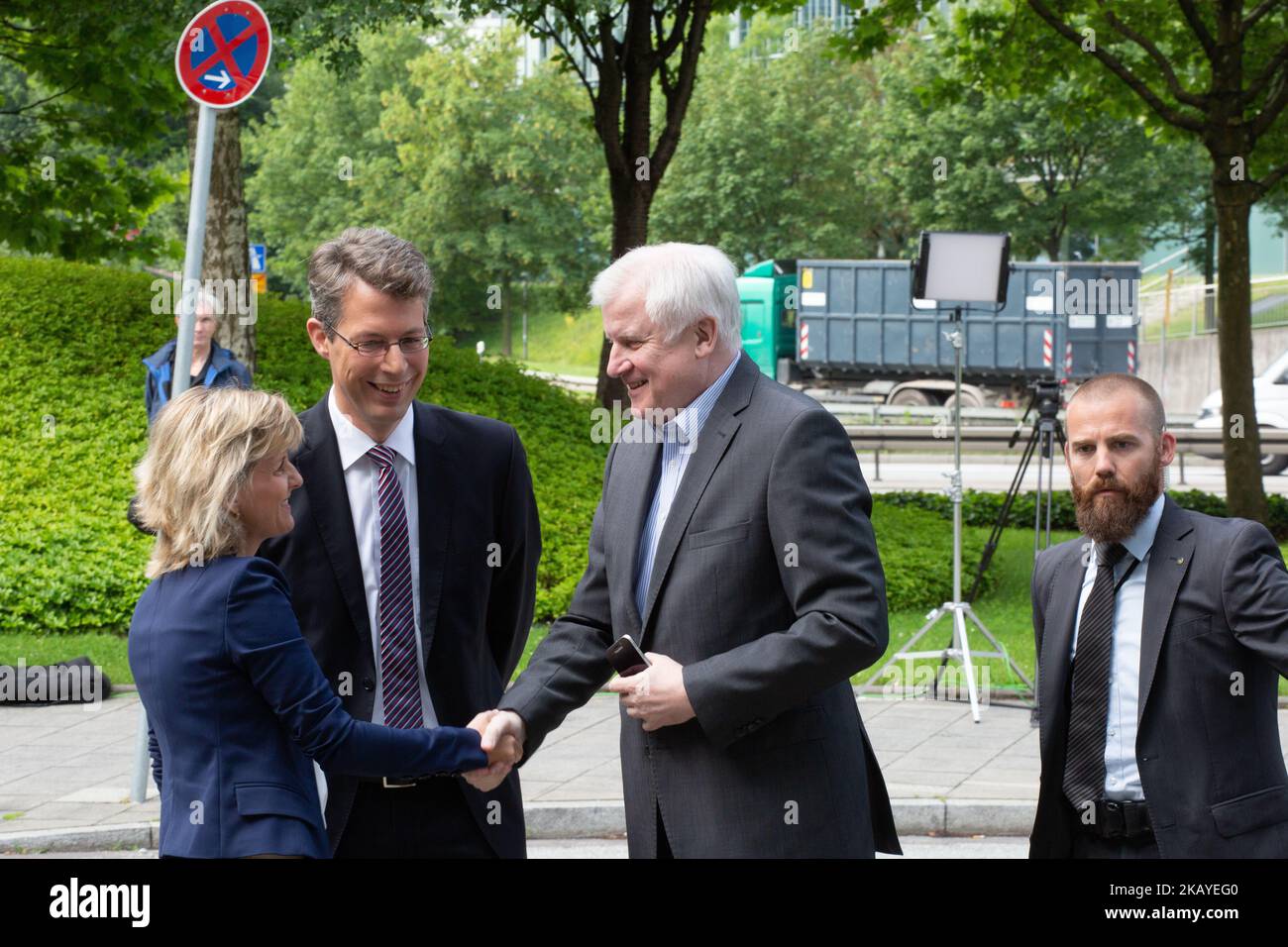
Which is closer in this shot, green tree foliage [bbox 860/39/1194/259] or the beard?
the beard

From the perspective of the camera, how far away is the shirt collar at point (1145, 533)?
140 inches

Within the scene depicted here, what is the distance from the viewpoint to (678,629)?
315cm

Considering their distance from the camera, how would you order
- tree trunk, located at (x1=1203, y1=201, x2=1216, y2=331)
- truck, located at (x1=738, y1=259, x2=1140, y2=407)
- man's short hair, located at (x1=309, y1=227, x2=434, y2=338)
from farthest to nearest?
tree trunk, located at (x1=1203, y1=201, x2=1216, y2=331), truck, located at (x1=738, y1=259, x2=1140, y2=407), man's short hair, located at (x1=309, y1=227, x2=434, y2=338)

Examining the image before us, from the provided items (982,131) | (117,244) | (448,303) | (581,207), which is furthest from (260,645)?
(448,303)

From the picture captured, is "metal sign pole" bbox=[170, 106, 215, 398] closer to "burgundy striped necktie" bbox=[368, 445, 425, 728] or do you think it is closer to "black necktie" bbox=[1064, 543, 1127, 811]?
"burgundy striped necktie" bbox=[368, 445, 425, 728]

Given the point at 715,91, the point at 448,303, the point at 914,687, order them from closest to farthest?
the point at 914,687, the point at 715,91, the point at 448,303

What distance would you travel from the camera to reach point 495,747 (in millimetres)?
3258

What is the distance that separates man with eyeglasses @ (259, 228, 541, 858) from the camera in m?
3.29

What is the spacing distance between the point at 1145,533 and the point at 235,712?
6.74ft

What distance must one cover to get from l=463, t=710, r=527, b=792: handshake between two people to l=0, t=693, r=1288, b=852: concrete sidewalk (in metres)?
3.93

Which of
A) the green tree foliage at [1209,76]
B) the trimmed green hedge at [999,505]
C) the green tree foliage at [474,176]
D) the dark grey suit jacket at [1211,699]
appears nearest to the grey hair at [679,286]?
the dark grey suit jacket at [1211,699]

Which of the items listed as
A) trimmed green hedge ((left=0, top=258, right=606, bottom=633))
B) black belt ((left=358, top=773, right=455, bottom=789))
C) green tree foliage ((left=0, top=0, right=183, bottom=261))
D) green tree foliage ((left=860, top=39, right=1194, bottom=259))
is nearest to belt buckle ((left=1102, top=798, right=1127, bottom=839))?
black belt ((left=358, top=773, right=455, bottom=789))

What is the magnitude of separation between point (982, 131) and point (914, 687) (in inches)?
1253
